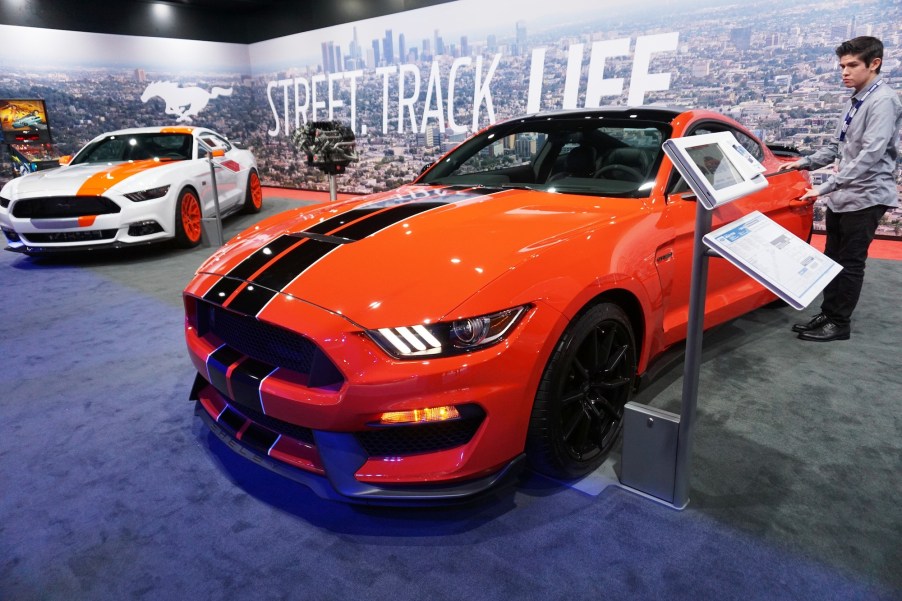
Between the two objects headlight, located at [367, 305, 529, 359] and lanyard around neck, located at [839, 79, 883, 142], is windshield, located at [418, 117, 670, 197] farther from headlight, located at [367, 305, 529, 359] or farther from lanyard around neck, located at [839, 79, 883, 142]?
lanyard around neck, located at [839, 79, 883, 142]

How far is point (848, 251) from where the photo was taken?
3.00 metres

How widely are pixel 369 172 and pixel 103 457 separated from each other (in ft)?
24.5

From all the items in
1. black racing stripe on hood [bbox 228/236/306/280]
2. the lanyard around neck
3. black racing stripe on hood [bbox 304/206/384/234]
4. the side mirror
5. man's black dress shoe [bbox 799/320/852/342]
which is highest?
the lanyard around neck

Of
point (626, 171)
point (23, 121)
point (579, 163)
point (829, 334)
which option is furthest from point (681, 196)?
point (23, 121)

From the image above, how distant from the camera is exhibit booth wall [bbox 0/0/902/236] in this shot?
533cm

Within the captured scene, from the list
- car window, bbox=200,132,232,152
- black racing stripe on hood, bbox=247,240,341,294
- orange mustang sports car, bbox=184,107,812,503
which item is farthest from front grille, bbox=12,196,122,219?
black racing stripe on hood, bbox=247,240,341,294

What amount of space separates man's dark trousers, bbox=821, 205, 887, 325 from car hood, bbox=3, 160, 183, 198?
16.6 ft

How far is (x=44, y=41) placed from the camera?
8523 millimetres

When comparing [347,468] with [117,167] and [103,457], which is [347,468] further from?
[117,167]

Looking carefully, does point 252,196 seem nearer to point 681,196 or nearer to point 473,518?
point 681,196

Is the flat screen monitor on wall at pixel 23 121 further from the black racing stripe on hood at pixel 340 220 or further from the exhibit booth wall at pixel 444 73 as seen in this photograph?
the black racing stripe on hood at pixel 340 220

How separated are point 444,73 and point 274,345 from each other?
6852mm

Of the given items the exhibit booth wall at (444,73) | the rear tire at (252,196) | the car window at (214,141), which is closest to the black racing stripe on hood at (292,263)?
the exhibit booth wall at (444,73)

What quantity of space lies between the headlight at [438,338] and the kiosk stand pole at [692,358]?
0.54 meters
